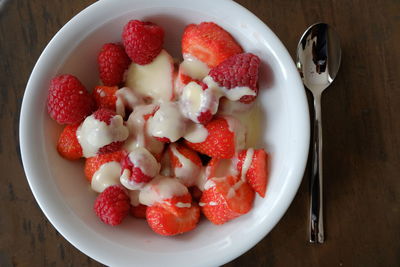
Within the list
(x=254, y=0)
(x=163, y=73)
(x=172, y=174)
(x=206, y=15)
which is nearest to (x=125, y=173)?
(x=172, y=174)

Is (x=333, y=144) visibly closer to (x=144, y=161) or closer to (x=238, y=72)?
(x=238, y=72)

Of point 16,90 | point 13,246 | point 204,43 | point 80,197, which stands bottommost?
point 13,246

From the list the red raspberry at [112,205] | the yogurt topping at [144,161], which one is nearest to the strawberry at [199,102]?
the yogurt topping at [144,161]

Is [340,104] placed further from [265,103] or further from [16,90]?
[16,90]

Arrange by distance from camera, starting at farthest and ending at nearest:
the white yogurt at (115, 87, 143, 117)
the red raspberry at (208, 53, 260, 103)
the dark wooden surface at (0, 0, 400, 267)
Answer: the dark wooden surface at (0, 0, 400, 267), the white yogurt at (115, 87, 143, 117), the red raspberry at (208, 53, 260, 103)

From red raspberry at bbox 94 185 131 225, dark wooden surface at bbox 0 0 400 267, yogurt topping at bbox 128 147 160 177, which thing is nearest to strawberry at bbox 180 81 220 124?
yogurt topping at bbox 128 147 160 177

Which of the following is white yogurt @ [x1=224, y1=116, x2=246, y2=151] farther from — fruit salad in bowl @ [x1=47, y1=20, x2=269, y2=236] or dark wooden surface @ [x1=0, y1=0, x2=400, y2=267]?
dark wooden surface @ [x1=0, y1=0, x2=400, y2=267]

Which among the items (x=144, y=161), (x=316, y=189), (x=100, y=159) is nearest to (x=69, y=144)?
(x=100, y=159)
